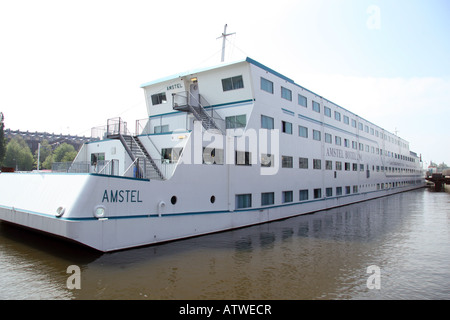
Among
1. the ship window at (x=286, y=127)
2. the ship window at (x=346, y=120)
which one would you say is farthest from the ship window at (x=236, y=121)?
the ship window at (x=346, y=120)

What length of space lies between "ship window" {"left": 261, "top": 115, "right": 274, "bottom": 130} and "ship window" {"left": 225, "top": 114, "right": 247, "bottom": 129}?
182 cm

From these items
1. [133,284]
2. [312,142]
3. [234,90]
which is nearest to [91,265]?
[133,284]

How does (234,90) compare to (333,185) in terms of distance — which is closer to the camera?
(234,90)

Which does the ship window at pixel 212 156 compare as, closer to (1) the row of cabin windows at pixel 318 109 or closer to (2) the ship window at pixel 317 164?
(1) the row of cabin windows at pixel 318 109

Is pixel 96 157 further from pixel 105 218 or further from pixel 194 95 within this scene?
pixel 105 218

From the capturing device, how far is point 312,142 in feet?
94.5

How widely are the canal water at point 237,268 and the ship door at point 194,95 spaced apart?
10323mm

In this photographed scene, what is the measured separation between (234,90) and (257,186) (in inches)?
276

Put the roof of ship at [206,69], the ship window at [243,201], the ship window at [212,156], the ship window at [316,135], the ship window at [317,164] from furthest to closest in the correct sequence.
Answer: the ship window at [316,135]
the ship window at [317,164]
the roof of ship at [206,69]
the ship window at [243,201]
the ship window at [212,156]

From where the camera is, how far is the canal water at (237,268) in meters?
9.03

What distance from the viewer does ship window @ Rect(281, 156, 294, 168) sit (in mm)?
23806

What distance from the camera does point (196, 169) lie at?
16.3 meters

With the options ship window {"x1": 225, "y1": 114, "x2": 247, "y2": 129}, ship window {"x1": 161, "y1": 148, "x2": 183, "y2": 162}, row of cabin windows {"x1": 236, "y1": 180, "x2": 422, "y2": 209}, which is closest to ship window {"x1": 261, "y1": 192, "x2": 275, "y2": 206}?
row of cabin windows {"x1": 236, "y1": 180, "x2": 422, "y2": 209}
